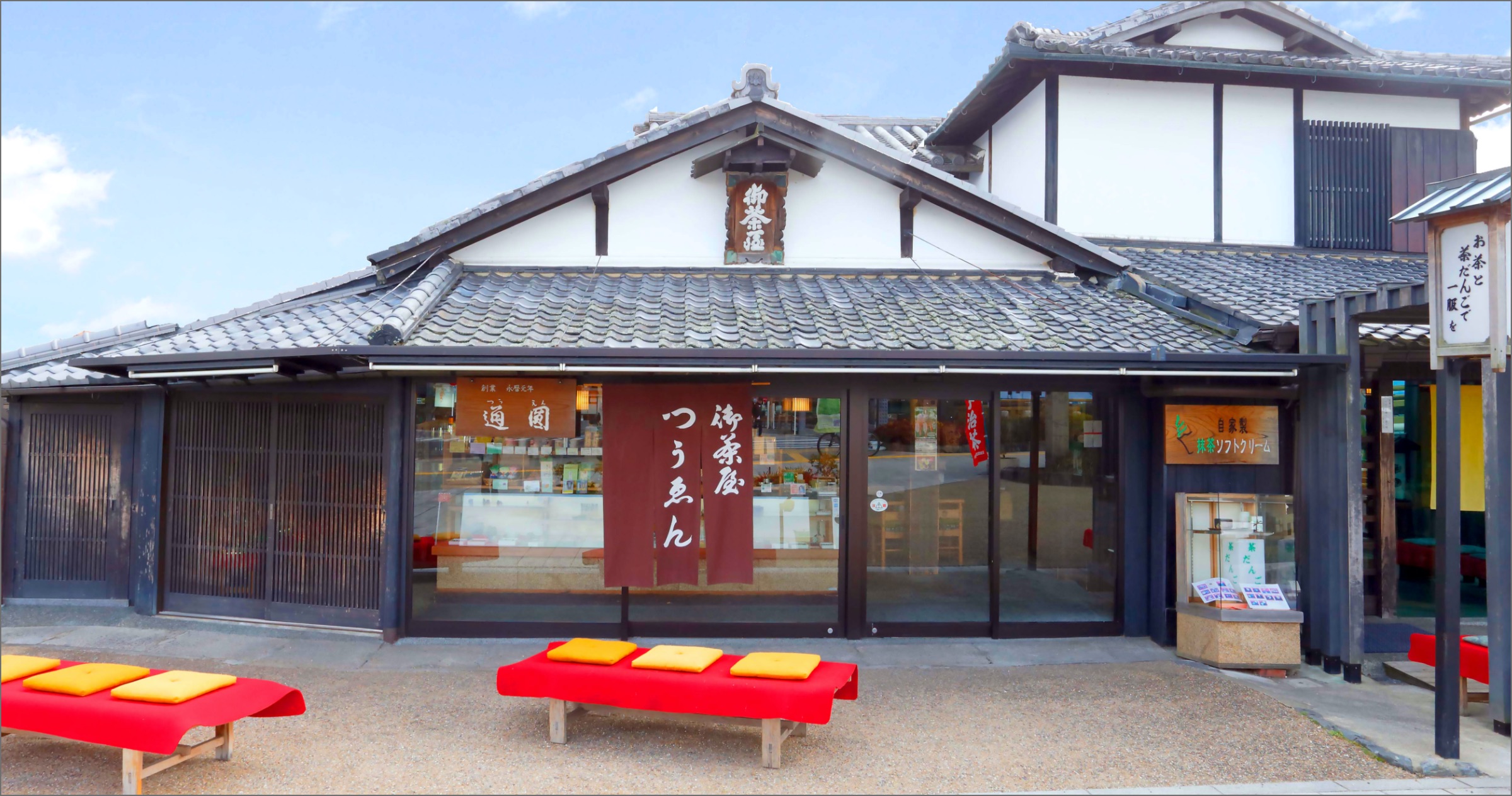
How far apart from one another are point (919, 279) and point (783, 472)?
2698mm

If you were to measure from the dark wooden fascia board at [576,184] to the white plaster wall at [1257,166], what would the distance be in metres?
6.39

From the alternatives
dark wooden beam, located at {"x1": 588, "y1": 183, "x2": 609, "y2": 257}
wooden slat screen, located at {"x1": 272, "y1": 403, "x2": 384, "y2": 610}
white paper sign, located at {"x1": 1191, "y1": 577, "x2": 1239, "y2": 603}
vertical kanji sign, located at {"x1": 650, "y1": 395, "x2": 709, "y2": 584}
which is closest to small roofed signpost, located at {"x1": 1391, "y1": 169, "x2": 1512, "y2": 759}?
white paper sign, located at {"x1": 1191, "y1": 577, "x2": 1239, "y2": 603}

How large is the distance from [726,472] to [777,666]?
2.69 m

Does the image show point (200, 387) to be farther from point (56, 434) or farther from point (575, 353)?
point (575, 353)

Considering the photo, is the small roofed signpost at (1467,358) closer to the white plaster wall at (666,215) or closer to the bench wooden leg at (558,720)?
the bench wooden leg at (558,720)

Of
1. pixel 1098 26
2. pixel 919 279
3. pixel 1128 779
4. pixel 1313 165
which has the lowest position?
pixel 1128 779

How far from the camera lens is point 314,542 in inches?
331

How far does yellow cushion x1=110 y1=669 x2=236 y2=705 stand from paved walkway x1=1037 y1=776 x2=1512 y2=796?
5008mm

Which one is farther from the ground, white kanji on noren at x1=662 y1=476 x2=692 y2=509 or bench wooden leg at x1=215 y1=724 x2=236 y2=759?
white kanji on noren at x1=662 y1=476 x2=692 y2=509

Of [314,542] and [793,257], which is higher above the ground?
[793,257]

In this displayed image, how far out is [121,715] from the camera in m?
4.73

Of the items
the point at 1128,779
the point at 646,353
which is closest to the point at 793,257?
the point at 646,353

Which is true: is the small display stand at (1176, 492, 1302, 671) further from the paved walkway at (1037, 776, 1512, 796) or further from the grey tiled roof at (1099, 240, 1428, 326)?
the paved walkway at (1037, 776, 1512, 796)

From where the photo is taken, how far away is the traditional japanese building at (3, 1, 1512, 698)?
746 centimetres
